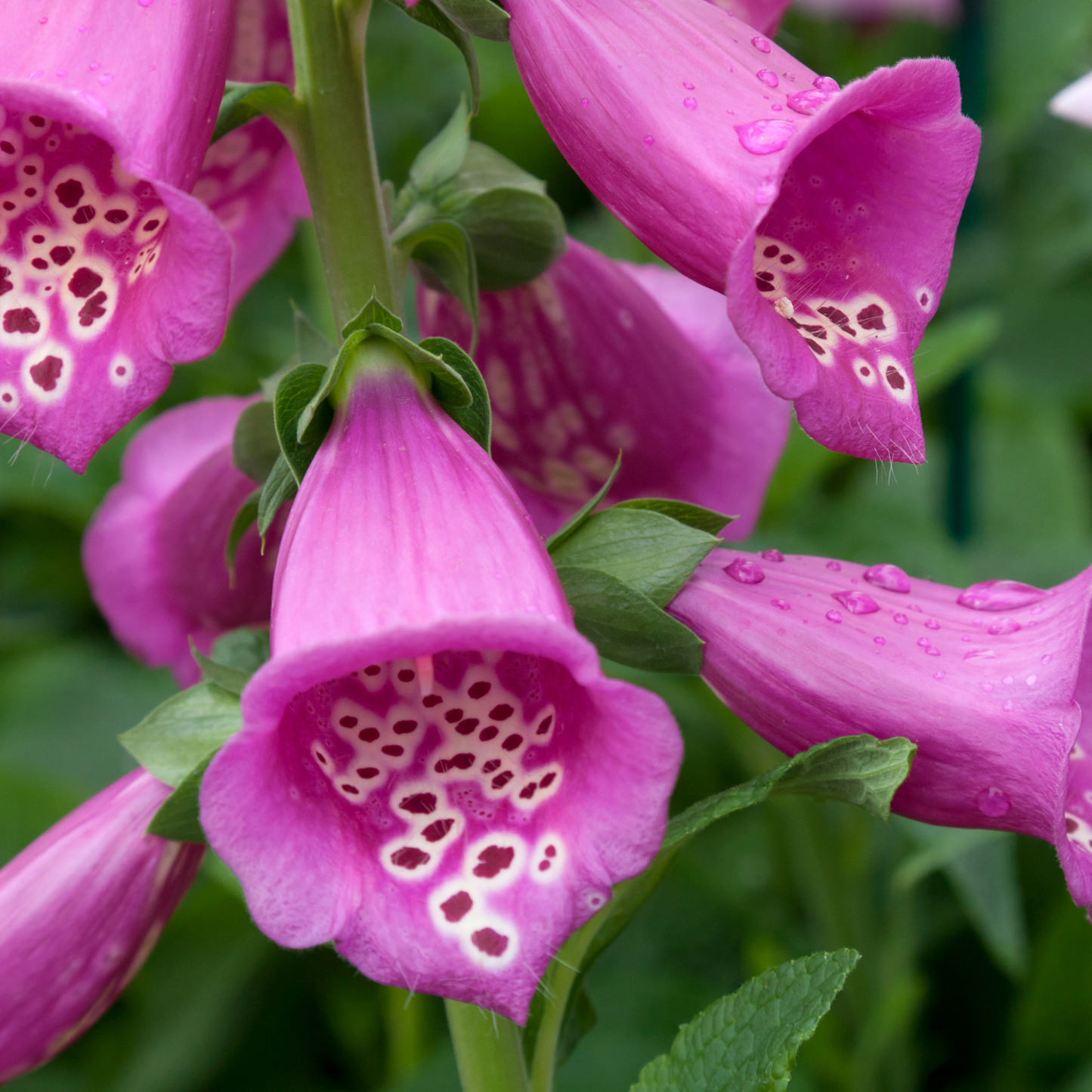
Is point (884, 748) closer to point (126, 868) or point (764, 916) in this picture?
point (126, 868)

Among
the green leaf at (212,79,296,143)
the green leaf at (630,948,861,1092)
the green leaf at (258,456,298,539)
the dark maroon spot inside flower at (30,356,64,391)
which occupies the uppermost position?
the green leaf at (212,79,296,143)

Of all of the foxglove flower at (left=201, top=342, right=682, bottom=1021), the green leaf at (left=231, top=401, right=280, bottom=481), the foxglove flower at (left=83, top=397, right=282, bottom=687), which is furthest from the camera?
the foxglove flower at (left=83, top=397, right=282, bottom=687)

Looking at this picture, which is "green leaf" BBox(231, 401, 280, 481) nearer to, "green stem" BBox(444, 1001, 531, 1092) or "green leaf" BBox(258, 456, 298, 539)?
"green leaf" BBox(258, 456, 298, 539)

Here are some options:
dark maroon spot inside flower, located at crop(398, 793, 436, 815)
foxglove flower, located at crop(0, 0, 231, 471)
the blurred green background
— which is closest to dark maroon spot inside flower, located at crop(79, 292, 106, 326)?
foxglove flower, located at crop(0, 0, 231, 471)

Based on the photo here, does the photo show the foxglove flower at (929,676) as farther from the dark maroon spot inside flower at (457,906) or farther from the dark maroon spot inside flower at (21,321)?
the dark maroon spot inside flower at (21,321)

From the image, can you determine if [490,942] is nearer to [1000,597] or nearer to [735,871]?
[1000,597]

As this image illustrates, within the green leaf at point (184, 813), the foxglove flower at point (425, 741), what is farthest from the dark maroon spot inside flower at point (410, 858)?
the green leaf at point (184, 813)

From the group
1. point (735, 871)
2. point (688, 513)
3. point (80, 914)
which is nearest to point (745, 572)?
point (688, 513)
